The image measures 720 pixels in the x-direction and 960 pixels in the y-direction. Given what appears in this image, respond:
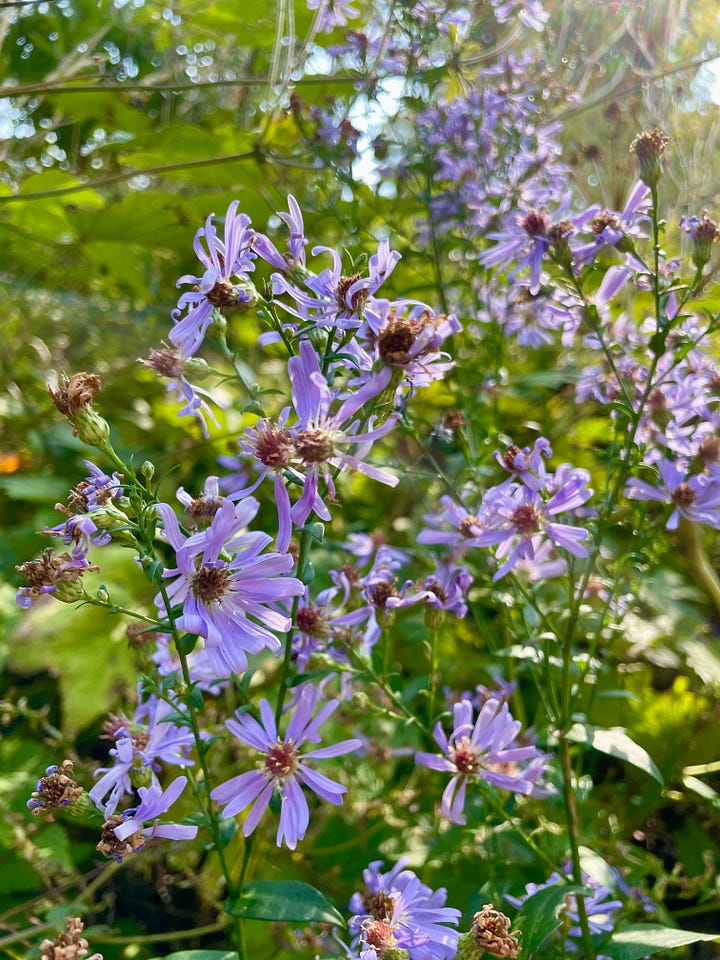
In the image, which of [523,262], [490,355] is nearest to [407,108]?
[490,355]

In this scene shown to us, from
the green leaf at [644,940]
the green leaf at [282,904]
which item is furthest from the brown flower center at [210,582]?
the green leaf at [644,940]

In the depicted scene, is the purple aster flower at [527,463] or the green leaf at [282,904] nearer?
the green leaf at [282,904]

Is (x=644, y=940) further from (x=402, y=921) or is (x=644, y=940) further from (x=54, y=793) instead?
(x=54, y=793)

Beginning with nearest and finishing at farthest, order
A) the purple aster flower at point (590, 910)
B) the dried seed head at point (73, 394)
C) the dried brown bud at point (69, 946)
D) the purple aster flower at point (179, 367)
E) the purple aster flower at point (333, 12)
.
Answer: the dried brown bud at point (69, 946), the dried seed head at point (73, 394), the purple aster flower at point (179, 367), the purple aster flower at point (590, 910), the purple aster flower at point (333, 12)

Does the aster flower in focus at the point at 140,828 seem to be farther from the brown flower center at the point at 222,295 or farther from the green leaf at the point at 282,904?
the brown flower center at the point at 222,295

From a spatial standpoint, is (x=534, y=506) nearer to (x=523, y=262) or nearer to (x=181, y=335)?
(x=523, y=262)

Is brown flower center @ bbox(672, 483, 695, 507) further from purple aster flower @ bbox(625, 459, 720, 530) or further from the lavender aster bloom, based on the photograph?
the lavender aster bloom

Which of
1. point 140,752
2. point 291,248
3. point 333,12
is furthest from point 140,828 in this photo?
point 333,12

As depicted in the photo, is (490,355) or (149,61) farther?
(149,61)
